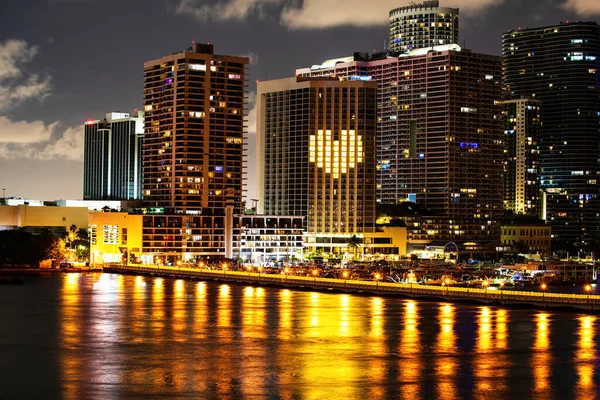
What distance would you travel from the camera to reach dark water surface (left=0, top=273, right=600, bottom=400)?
59.9m

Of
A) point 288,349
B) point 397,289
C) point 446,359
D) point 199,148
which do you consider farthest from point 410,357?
point 199,148

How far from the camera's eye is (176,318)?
94312mm

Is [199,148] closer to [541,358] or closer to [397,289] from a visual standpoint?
[397,289]

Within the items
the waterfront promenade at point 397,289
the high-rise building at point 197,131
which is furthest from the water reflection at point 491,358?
the high-rise building at point 197,131

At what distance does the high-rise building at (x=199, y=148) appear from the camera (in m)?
188

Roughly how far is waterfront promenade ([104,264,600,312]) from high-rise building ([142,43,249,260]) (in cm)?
2081

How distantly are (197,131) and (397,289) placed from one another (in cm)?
7731

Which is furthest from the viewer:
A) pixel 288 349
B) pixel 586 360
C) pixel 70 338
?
pixel 70 338

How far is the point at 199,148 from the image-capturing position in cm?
18950

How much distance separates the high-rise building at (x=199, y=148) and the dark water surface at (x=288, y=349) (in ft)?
236

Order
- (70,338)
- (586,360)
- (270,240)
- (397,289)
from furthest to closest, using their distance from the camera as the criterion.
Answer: (270,240), (397,289), (70,338), (586,360)

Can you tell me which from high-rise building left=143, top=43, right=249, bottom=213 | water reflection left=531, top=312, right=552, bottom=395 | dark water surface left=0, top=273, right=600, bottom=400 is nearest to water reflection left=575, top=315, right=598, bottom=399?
dark water surface left=0, top=273, right=600, bottom=400

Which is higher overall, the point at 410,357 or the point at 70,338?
the point at 70,338

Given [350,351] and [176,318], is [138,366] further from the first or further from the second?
[176,318]
